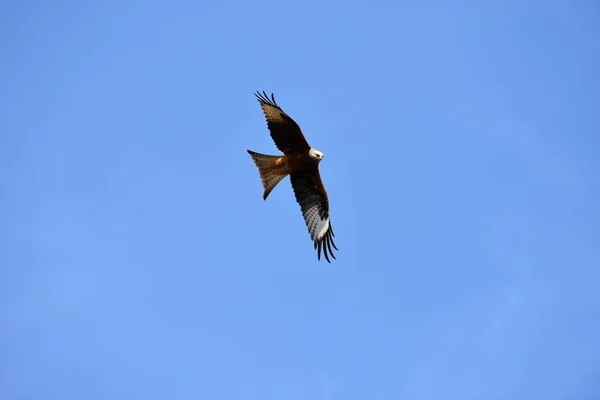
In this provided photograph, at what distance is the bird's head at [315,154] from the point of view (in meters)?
12.5

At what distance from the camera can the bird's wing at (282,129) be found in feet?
40.2

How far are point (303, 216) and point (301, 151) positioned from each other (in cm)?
124

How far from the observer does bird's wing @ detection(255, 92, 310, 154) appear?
40.2ft

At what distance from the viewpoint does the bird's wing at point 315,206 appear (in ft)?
42.9

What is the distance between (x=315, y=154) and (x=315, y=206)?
1.13 m

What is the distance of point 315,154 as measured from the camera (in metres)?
12.5

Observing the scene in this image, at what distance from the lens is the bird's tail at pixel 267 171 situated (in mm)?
12688

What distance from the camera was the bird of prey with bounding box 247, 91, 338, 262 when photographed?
12367mm

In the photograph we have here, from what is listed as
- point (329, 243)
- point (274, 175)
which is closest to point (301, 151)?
Result: point (274, 175)

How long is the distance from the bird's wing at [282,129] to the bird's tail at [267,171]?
10.0 inches

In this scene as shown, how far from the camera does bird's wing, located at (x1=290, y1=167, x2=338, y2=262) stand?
13.1 metres

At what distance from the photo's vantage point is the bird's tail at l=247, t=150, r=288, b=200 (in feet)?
41.6

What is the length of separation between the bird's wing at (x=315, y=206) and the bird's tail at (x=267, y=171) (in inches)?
14.7

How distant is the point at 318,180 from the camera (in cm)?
1306
